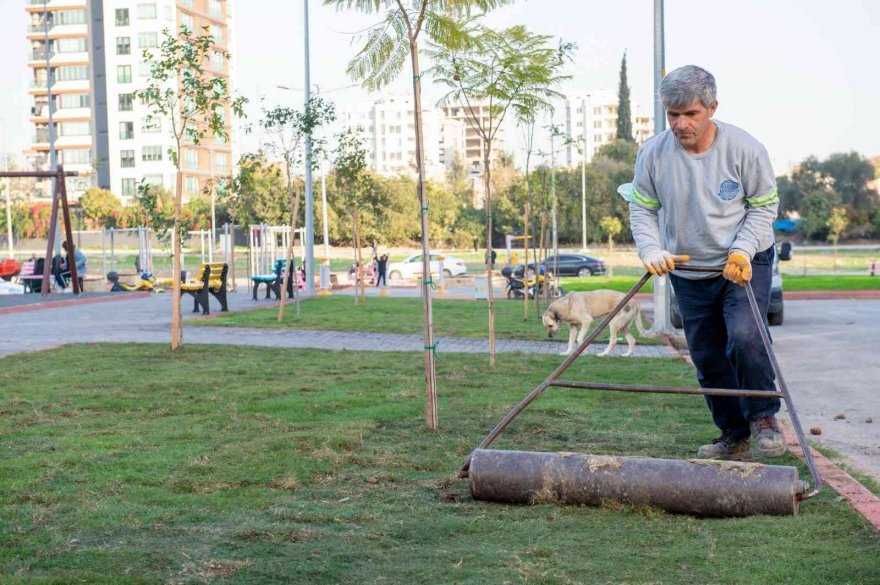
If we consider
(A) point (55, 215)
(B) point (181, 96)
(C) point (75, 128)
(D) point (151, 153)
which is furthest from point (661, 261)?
(C) point (75, 128)

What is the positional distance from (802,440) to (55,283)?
104ft

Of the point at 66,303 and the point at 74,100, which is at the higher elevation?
the point at 74,100

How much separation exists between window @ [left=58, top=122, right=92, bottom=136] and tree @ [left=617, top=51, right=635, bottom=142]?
5227cm

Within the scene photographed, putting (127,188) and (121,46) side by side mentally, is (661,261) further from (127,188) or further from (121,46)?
(127,188)

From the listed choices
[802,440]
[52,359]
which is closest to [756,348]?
[802,440]

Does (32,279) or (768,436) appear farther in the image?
(32,279)

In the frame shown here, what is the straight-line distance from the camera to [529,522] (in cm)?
475

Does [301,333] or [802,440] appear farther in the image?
→ [301,333]

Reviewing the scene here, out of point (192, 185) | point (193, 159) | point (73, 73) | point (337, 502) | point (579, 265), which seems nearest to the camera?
point (337, 502)

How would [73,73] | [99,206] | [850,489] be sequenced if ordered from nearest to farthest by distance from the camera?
1. [850,489]
2. [99,206]
3. [73,73]

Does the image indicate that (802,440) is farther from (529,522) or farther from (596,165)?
(596,165)

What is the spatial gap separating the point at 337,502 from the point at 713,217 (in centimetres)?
223

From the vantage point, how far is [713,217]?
5609 millimetres

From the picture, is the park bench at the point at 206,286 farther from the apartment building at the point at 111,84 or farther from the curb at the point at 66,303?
the apartment building at the point at 111,84
